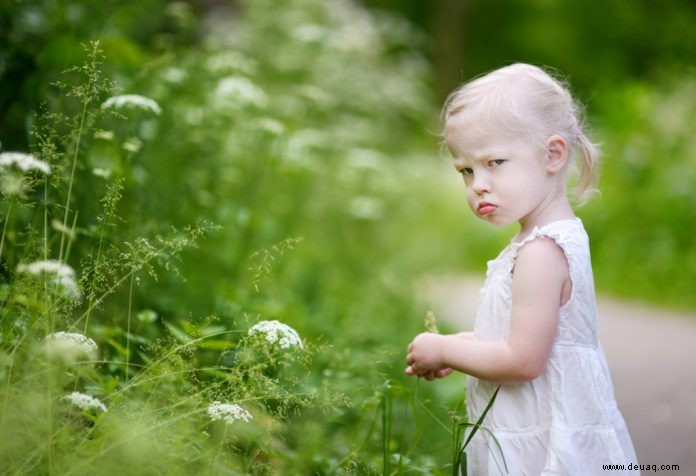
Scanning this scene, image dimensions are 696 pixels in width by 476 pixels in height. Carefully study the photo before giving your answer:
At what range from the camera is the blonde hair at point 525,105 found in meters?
2.20

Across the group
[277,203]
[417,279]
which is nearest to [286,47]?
[277,203]

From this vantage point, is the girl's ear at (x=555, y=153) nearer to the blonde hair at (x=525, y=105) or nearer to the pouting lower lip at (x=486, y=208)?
the blonde hair at (x=525, y=105)

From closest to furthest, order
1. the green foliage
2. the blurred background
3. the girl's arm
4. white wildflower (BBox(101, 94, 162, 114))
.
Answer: the girl's arm < white wildflower (BBox(101, 94, 162, 114)) < the blurred background < the green foliage

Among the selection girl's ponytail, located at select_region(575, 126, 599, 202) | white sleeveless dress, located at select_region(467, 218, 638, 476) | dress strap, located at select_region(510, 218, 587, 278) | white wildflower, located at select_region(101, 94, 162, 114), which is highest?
white wildflower, located at select_region(101, 94, 162, 114)

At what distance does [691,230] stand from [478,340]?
548 centimetres

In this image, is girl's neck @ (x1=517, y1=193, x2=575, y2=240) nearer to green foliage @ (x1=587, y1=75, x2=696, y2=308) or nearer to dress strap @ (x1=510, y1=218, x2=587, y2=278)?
dress strap @ (x1=510, y1=218, x2=587, y2=278)

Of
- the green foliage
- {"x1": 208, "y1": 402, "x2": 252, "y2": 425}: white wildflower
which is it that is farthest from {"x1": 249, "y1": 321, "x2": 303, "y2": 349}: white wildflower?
the green foliage

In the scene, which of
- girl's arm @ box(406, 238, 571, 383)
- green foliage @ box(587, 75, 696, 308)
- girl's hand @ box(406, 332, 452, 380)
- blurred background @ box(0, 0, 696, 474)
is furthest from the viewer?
green foliage @ box(587, 75, 696, 308)

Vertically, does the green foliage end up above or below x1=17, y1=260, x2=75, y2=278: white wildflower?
above

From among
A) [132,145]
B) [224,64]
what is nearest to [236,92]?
[224,64]

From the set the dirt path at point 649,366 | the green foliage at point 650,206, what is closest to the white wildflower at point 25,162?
the dirt path at point 649,366

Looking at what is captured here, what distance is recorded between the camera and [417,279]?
612 cm

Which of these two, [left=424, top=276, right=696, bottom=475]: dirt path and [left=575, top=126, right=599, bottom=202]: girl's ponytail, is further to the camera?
[left=424, top=276, right=696, bottom=475]: dirt path

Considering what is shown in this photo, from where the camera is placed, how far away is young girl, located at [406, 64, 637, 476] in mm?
2092
